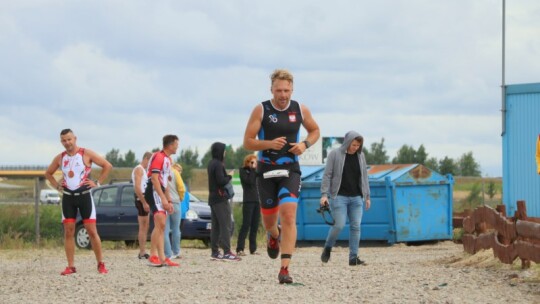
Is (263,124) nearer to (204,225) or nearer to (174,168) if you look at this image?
(174,168)

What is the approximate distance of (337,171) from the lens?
15.9m

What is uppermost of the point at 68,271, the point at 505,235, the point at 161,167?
the point at 161,167

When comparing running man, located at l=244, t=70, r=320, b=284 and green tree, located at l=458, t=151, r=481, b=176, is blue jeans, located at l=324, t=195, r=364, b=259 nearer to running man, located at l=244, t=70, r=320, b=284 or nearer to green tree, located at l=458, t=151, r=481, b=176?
running man, located at l=244, t=70, r=320, b=284

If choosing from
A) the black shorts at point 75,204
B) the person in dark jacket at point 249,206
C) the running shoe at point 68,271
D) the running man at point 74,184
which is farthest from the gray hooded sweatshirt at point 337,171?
the person in dark jacket at point 249,206

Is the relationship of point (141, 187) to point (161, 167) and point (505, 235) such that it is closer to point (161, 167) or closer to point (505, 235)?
point (161, 167)

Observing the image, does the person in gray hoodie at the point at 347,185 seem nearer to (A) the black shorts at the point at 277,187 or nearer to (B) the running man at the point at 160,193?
(B) the running man at the point at 160,193

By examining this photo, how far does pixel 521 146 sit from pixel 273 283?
51.5 ft

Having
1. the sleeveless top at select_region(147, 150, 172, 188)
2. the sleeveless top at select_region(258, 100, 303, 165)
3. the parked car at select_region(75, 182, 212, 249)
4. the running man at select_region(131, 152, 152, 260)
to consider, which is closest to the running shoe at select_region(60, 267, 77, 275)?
the sleeveless top at select_region(147, 150, 172, 188)

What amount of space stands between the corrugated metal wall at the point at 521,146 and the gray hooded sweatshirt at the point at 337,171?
11.4 meters

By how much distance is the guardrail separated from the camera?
1351cm

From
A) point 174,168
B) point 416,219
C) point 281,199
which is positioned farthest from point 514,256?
point 416,219

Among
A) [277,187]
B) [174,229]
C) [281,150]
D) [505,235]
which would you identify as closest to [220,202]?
[174,229]

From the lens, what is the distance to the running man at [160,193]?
53.5 feet

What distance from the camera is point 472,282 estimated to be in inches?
500
